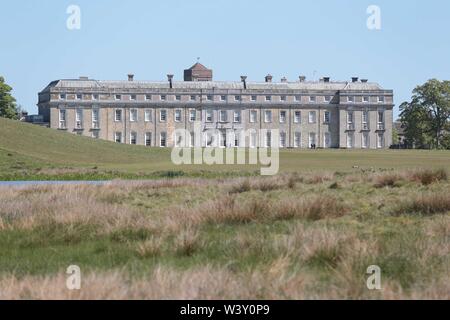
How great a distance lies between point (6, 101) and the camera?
113812mm

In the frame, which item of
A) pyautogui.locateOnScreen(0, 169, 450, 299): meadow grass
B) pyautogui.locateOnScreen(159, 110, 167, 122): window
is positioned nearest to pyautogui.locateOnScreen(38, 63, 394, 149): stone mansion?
pyautogui.locateOnScreen(159, 110, 167, 122): window

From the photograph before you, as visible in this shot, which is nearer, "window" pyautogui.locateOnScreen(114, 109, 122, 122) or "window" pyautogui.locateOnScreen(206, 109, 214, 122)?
"window" pyautogui.locateOnScreen(114, 109, 122, 122)

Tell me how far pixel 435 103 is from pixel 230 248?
11705cm

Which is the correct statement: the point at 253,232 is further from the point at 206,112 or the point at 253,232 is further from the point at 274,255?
the point at 206,112

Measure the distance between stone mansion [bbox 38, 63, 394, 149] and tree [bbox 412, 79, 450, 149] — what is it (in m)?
11.7

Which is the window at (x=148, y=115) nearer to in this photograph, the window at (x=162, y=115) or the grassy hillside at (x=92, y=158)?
the window at (x=162, y=115)

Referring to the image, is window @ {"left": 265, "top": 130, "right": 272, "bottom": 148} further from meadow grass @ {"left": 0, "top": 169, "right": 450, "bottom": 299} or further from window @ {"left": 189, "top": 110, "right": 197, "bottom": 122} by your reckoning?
meadow grass @ {"left": 0, "top": 169, "right": 450, "bottom": 299}

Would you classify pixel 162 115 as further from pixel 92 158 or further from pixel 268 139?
pixel 92 158

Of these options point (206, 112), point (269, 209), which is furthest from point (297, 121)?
point (269, 209)

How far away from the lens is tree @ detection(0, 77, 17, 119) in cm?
11305

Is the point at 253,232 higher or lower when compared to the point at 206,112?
lower

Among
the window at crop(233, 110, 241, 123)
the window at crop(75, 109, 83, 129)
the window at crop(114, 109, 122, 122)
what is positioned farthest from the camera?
the window at crop(233, 110, 241, 123)
